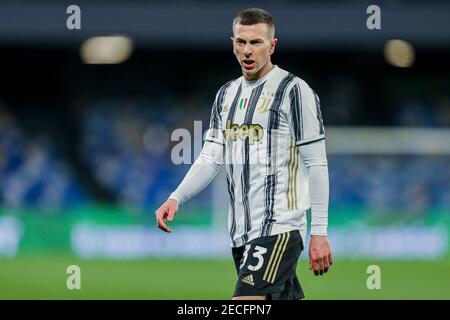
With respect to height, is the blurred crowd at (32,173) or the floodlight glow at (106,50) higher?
the floodlight glow at (106,50)

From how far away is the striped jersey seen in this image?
16.5 ft

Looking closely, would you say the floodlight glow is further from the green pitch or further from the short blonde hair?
the short blonde hair

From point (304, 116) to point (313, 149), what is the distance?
0.16m

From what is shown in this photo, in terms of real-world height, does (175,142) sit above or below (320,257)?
above

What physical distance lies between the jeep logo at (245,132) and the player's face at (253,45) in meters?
0.28

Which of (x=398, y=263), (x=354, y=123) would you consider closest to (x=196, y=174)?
(x=398, y=263)

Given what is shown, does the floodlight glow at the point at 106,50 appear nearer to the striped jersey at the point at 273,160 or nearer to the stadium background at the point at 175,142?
the stadium background at the point at 175,142

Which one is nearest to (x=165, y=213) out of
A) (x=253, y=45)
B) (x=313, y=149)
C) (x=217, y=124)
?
(x=217, y=124)

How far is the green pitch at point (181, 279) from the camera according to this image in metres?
11.1

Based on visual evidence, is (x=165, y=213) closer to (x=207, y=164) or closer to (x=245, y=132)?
(x=207, y=164)

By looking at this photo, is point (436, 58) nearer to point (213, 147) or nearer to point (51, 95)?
point (51, 95)

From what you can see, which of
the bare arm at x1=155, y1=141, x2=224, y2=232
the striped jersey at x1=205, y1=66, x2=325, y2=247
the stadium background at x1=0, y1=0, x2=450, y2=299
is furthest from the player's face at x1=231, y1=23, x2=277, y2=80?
the stadium background at x1=0, y1=0, x2=450, y2=299

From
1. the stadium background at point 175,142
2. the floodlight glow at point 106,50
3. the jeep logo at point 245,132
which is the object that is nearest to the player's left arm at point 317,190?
the jeep logo at point 245,132

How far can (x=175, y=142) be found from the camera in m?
14.9
